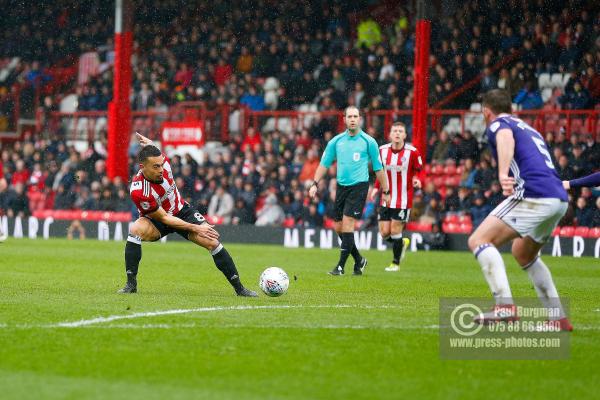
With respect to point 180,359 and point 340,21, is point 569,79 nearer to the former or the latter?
point 340,21

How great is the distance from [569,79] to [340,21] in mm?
8282

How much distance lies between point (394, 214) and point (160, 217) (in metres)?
6.70

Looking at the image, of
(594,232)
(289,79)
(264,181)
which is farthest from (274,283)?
(289,79)

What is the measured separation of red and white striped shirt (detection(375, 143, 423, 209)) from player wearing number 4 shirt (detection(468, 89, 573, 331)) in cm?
855

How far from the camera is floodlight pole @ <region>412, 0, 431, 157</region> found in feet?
81.5

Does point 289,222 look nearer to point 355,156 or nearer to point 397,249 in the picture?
point 397,249

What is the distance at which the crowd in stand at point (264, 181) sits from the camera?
23062 mm

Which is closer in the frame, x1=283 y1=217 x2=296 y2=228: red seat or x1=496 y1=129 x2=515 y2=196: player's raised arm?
x1=496 y1=129 x2=515 y2=196: player's raised arm

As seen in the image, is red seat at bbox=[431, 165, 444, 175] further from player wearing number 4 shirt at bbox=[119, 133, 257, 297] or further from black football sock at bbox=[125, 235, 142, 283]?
black football sock at bbox=[125, 235, 142, 283]

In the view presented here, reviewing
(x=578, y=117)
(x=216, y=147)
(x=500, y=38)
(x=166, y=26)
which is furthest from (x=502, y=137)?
(x=166, y=26)

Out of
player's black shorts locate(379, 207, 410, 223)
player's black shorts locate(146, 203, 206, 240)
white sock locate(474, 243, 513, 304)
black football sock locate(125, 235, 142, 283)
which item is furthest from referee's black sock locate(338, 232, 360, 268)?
white sock locate(474, 243, 513, 304)

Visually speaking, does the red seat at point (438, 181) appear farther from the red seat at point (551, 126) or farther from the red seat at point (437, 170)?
the red seat at point (551, 126)

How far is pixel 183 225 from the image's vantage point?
34.8 ft

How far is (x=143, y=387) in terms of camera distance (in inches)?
236
